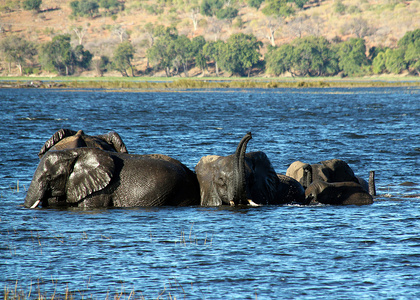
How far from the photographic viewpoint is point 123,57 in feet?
504

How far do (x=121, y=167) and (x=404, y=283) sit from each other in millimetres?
5436

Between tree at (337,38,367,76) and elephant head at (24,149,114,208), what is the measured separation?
441 feet

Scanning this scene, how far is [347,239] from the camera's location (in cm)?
985

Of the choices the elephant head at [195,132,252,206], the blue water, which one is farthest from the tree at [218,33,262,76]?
the elephant head at [195,132,252,206]

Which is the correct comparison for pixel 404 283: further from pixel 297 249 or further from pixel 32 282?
pixel 32 282

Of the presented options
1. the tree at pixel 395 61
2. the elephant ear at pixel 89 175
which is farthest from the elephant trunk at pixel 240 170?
the tree at pixel 395 61

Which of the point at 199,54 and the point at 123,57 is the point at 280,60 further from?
the point at 123,57

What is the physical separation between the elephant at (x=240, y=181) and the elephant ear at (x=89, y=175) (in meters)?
1.74

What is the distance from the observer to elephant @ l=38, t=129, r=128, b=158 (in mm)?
12366

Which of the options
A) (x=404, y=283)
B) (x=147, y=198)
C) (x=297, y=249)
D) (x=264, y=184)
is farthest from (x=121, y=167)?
(x=404, y=283)

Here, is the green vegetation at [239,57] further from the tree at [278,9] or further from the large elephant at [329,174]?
the large elephant at [329,174]

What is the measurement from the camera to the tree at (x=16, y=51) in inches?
6029

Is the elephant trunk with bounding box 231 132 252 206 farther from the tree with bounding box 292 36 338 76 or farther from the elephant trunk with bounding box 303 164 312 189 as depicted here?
the tree with bounding box 292 36 338 76

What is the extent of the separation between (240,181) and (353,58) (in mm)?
135240
